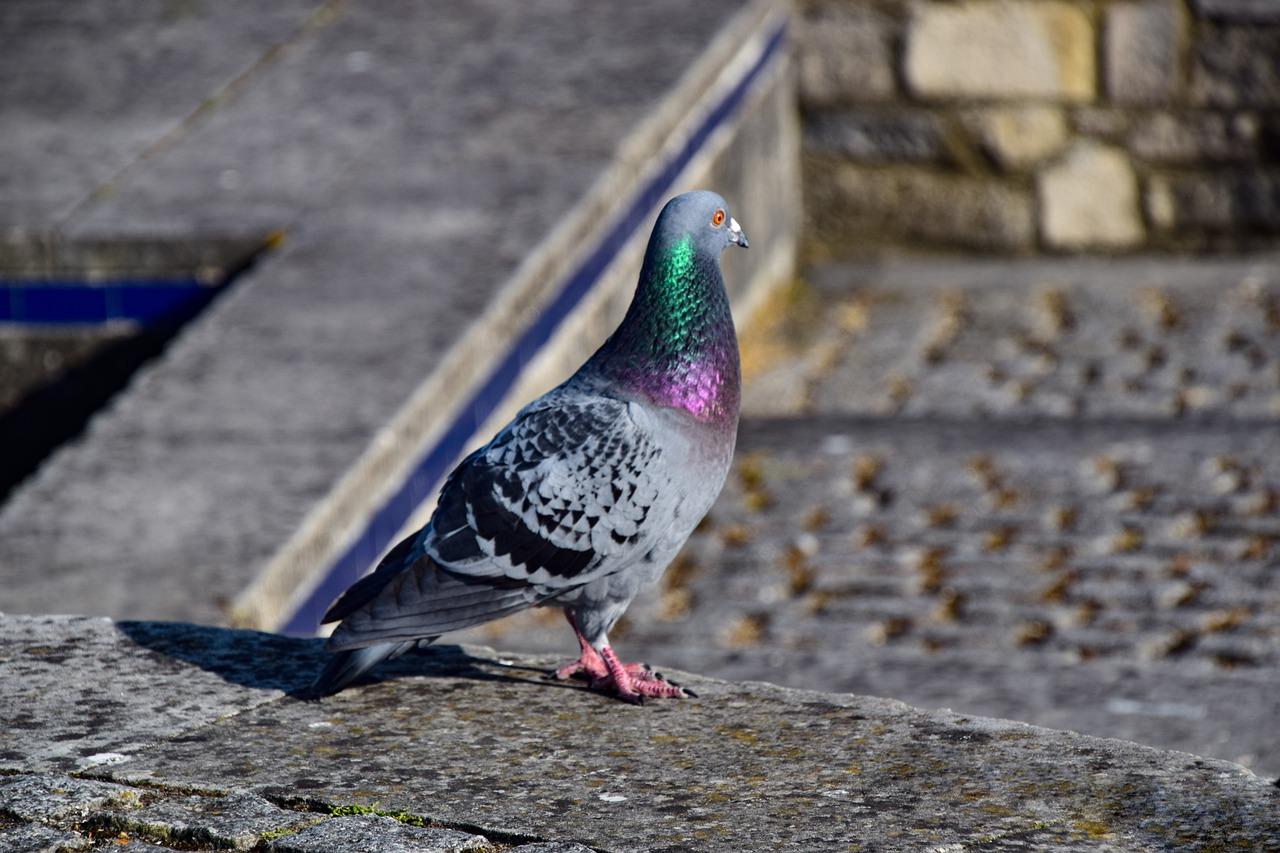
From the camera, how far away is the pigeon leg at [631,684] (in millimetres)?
2850

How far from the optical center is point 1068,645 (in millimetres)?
4445

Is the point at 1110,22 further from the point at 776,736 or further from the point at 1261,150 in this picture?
the point at 776,736

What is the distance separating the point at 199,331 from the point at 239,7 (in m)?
2.67

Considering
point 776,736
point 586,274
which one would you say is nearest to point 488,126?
point 586,274

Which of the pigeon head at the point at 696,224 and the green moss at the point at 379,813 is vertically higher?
the pigeon head at the point at 696,224

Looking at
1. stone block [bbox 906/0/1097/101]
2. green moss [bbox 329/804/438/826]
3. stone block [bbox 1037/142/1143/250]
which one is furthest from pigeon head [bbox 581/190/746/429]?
stone block [bbox 1037/142/1143/250]

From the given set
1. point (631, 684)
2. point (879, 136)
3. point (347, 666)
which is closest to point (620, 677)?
point (631, 684)

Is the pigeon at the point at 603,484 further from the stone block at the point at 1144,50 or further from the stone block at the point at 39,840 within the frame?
the stone block at the point at 1144,50

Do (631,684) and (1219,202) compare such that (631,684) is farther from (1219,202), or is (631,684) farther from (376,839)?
(1219,202)

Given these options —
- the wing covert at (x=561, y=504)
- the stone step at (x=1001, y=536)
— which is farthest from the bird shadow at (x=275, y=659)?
the stone step at (x=1001, y=536)

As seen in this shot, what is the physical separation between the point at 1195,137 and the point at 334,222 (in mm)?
3553

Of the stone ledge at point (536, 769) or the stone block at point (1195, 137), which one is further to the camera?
the stone block at point (1195, 137)

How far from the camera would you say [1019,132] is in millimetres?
7008

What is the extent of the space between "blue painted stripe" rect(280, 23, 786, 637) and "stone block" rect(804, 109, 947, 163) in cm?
79
